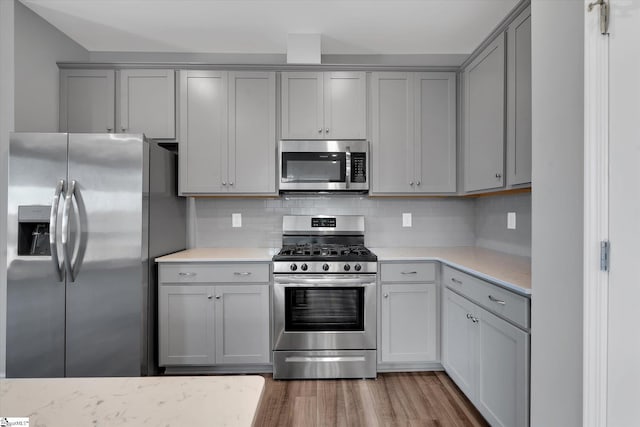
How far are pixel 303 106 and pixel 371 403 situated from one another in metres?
2.34

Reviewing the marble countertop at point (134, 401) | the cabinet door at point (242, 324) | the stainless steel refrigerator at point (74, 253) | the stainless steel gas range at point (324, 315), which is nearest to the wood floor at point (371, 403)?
the stainless steel gas range at point (324, 315)

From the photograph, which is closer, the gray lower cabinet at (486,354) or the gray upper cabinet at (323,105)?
the gray lower cabinet at (486,354)

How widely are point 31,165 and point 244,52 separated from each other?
6.37ft

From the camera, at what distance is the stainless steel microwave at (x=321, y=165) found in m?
2.73

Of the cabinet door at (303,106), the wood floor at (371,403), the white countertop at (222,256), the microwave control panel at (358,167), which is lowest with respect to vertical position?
the wood floor at (371,403)

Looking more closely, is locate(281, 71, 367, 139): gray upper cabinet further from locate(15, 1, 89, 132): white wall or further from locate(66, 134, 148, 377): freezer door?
locate(15, 1, 89, 132): white wall

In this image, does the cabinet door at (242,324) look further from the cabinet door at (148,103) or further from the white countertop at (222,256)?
the cabinet door at (148,103)

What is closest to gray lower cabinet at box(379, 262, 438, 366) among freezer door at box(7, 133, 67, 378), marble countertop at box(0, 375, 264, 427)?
marble countertop at box(0, 375, 264, 427)

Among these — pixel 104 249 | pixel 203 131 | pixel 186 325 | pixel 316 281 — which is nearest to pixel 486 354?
pixel 316 281

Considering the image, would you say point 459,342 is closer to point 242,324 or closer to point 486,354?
point 486,354

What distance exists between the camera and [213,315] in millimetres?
2475

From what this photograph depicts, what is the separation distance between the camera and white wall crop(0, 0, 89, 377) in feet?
7.61

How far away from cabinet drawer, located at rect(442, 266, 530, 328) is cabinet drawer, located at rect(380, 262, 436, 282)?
0.58 feet
